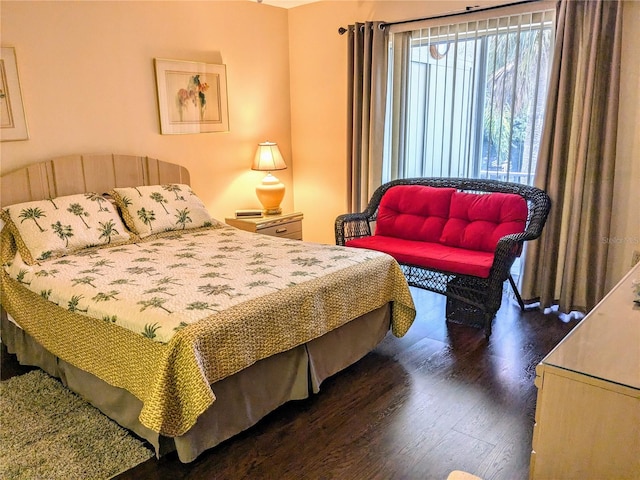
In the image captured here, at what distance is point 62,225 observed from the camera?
2979mm

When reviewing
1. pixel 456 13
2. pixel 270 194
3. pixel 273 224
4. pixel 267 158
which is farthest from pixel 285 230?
pixel 456 13

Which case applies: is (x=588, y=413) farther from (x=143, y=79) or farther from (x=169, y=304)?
(x=143, y=79)

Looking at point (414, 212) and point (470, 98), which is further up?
point (470, 98)

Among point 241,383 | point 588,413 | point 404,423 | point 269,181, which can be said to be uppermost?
point 269,181

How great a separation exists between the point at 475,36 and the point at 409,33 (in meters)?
0.61

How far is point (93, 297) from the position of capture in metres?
→ 2.23

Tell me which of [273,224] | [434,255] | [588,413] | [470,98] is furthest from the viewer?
[273,224]

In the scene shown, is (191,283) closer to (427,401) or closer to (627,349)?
(427,401)

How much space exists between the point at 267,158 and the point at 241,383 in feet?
9.13

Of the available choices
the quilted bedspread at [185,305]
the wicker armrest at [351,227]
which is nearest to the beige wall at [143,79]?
the quilted bedspread at [185,305]

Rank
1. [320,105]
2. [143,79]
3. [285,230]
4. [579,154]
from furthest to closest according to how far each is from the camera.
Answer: [320,105], [285,230], [143,79], [579,154]

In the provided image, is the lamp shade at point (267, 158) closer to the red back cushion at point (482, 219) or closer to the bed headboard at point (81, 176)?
the bed headboard at point (81, 176)

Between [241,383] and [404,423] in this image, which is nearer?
[241,383]

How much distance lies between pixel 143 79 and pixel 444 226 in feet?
8.61
